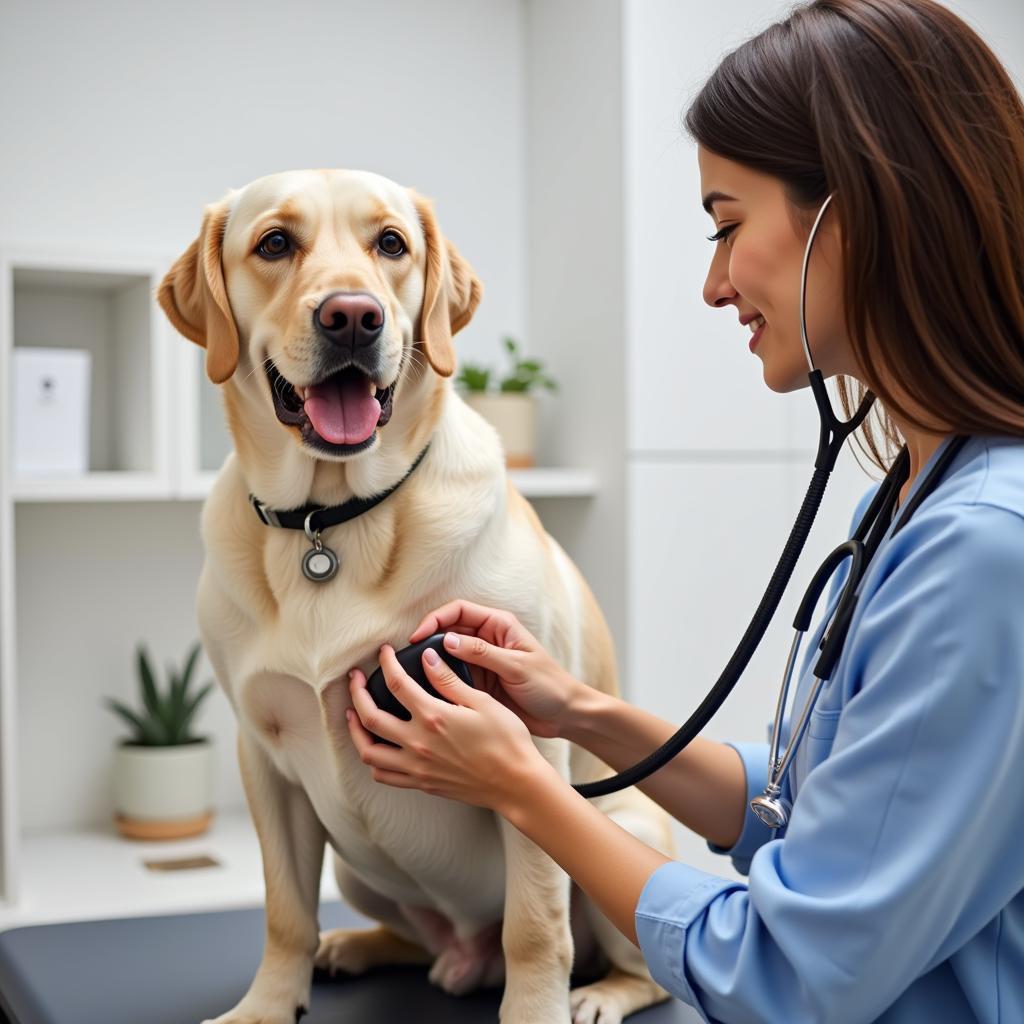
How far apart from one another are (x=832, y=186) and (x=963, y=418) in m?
0.20

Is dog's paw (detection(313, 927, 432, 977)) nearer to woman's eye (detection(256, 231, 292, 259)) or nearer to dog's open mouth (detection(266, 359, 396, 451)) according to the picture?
dog's open mouth (detection(266, 359, 396, 451))

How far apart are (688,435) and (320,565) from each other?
1579 millimetres

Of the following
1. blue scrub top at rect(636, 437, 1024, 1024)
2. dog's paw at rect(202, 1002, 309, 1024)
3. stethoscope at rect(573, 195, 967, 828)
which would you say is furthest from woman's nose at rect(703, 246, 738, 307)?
dog's paw at rect(202, 1002, 309, 1024)

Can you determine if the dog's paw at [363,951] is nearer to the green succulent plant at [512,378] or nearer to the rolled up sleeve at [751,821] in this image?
the rolled up sleeve at [751,821]

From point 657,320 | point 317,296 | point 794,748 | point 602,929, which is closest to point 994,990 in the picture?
point 794,748

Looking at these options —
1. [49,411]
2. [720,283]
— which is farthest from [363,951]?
[49,411]

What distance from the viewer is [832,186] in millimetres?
886

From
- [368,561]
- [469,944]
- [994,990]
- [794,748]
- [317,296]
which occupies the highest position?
[317,296]

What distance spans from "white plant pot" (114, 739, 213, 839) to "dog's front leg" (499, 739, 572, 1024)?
1.52 meters

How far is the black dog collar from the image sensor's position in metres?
1.17

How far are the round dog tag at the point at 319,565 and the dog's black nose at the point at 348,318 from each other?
204 millimetres

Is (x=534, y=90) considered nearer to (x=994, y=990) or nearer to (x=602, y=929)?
(x=602, y=929)

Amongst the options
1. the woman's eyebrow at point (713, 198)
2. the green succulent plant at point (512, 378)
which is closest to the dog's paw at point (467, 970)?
the woman's eyebrow at point (713, 198)

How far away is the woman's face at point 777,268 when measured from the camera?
93cm
